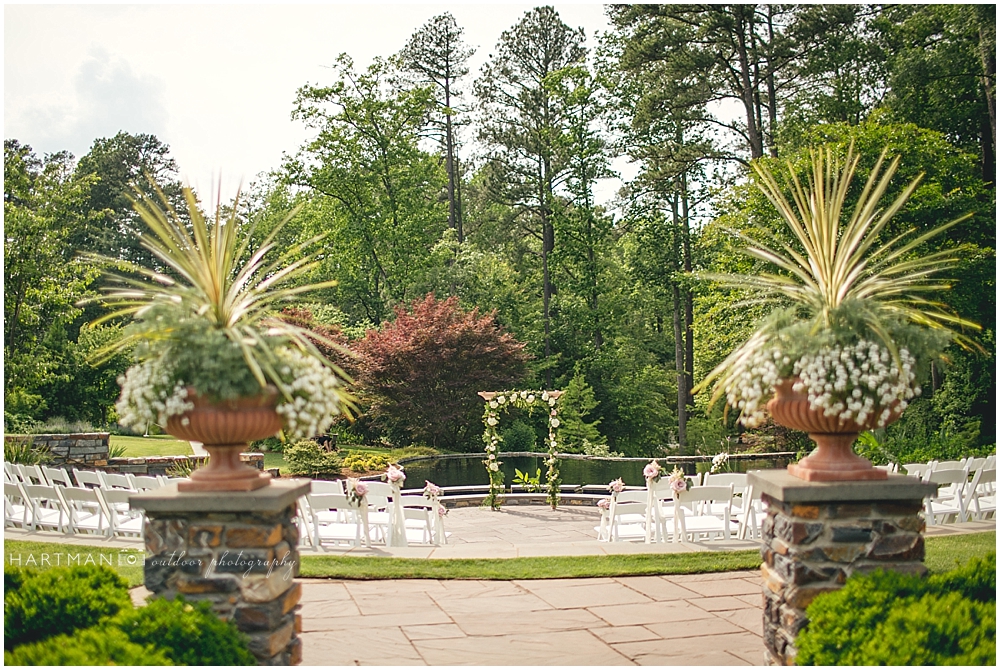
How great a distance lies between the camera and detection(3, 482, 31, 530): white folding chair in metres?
9.78

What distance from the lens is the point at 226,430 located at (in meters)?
4.45

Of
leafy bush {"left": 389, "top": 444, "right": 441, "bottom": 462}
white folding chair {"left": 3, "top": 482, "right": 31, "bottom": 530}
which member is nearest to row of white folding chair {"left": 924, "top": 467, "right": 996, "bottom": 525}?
white folding chair {"left": 3, "top": 482, "right": 31, "bottom": 530}

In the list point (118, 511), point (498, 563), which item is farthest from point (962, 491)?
point (118, 511)

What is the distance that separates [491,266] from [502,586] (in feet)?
67.9

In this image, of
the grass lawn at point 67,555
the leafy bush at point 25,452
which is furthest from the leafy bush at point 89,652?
the leafy bush at point 25,452

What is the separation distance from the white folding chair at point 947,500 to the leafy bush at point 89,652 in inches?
315

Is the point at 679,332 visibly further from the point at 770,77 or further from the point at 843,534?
the point at 843,534

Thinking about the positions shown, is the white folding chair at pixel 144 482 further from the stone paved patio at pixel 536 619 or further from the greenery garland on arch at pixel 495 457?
the greenery garland on arch at pixel 495 457

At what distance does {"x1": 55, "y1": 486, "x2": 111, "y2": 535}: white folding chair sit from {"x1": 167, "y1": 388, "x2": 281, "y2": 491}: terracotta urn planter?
195 inches

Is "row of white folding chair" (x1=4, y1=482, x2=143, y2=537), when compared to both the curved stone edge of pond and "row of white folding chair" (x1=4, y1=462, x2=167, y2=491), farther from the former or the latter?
the curved stone edge of pond

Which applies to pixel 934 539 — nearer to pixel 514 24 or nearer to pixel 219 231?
pixel 219 231

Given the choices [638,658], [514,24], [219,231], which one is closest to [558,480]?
[638,658]

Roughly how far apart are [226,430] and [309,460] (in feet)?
41.6

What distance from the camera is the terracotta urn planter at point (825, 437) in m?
4.67
